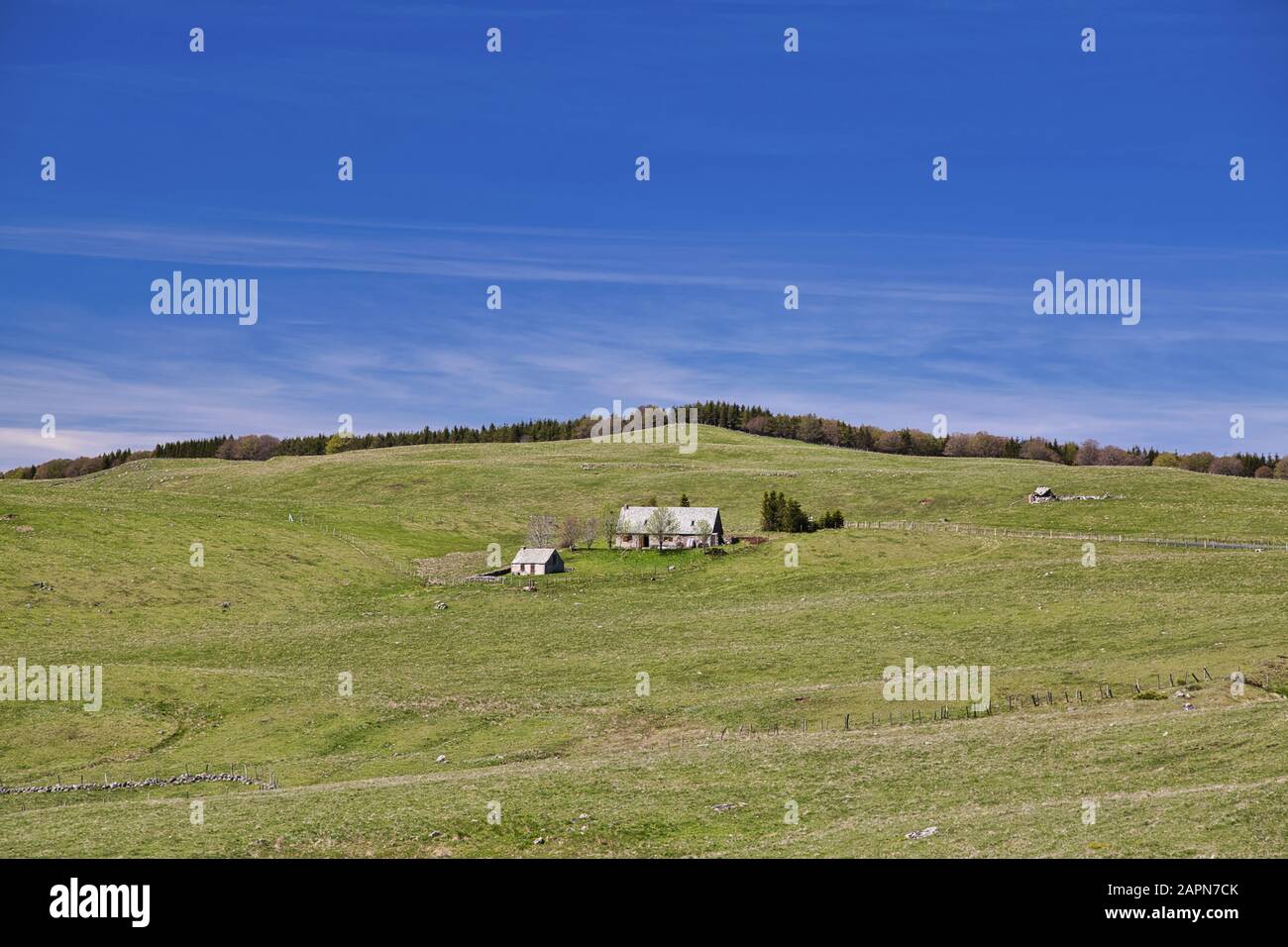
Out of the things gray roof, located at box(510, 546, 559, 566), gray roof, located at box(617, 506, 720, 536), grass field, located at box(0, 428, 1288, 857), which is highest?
gray roof, located at box(617, 506, 720, 536)

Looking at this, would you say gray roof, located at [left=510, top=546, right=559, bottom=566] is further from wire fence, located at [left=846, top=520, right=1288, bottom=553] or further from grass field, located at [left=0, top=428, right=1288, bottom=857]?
wire fence, located at [left=846, top=520, right=1288, bottom=553]

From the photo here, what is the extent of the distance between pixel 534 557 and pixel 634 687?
1743 inches

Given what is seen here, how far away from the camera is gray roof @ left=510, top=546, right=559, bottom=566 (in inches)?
3962

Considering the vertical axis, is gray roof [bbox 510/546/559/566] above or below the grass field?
above

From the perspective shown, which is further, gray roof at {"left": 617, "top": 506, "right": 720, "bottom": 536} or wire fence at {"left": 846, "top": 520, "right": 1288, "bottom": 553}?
gray roof at {"left": 617, "top": 506, "right": 720, "bottom": 536}

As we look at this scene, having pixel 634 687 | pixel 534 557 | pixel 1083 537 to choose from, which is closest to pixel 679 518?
pixel 534 557

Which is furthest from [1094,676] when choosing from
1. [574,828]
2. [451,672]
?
[451,672]

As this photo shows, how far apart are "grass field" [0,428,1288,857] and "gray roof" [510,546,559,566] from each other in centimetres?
533

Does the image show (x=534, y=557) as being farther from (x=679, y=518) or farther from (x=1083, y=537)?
(x=1083, y=537)

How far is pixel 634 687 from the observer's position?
5872 cm

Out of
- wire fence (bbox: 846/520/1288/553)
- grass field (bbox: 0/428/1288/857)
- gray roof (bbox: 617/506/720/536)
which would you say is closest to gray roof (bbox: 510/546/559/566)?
grass field (bbox: 0/428/1288/857)
